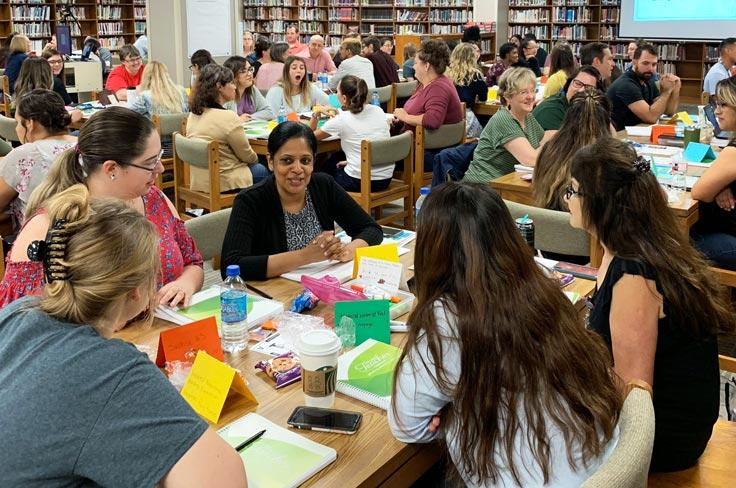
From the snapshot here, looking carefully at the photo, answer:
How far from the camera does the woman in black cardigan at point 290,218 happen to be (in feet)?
8.24

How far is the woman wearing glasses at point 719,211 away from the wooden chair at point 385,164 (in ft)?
6.16

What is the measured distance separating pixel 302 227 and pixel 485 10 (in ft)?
35.1

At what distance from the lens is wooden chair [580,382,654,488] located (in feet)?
3.81

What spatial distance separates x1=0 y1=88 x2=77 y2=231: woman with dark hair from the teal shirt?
6.97 feet

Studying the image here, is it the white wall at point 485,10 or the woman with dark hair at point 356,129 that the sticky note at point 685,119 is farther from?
the white wall at point 485,10

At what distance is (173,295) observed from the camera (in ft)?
7.22

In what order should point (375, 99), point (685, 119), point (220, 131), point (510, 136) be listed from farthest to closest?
point (375, 99), point (685, 119), point (220, 131), point (510, 136)

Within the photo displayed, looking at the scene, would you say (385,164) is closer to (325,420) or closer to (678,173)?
(678,173)

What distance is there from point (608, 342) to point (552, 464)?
0.62 metres

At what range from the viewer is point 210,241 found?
110 inches

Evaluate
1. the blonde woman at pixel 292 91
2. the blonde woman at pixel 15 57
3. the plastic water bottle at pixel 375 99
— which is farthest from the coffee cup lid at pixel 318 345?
the blonde woman at pixel 15 57

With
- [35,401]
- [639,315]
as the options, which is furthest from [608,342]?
[35,401]

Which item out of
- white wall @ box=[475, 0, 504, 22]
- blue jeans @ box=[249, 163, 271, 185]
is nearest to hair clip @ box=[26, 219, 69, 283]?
blue jeans @ box=[249, 163, 271, 185]

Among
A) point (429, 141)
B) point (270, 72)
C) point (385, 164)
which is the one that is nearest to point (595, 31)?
point (270, 72)
